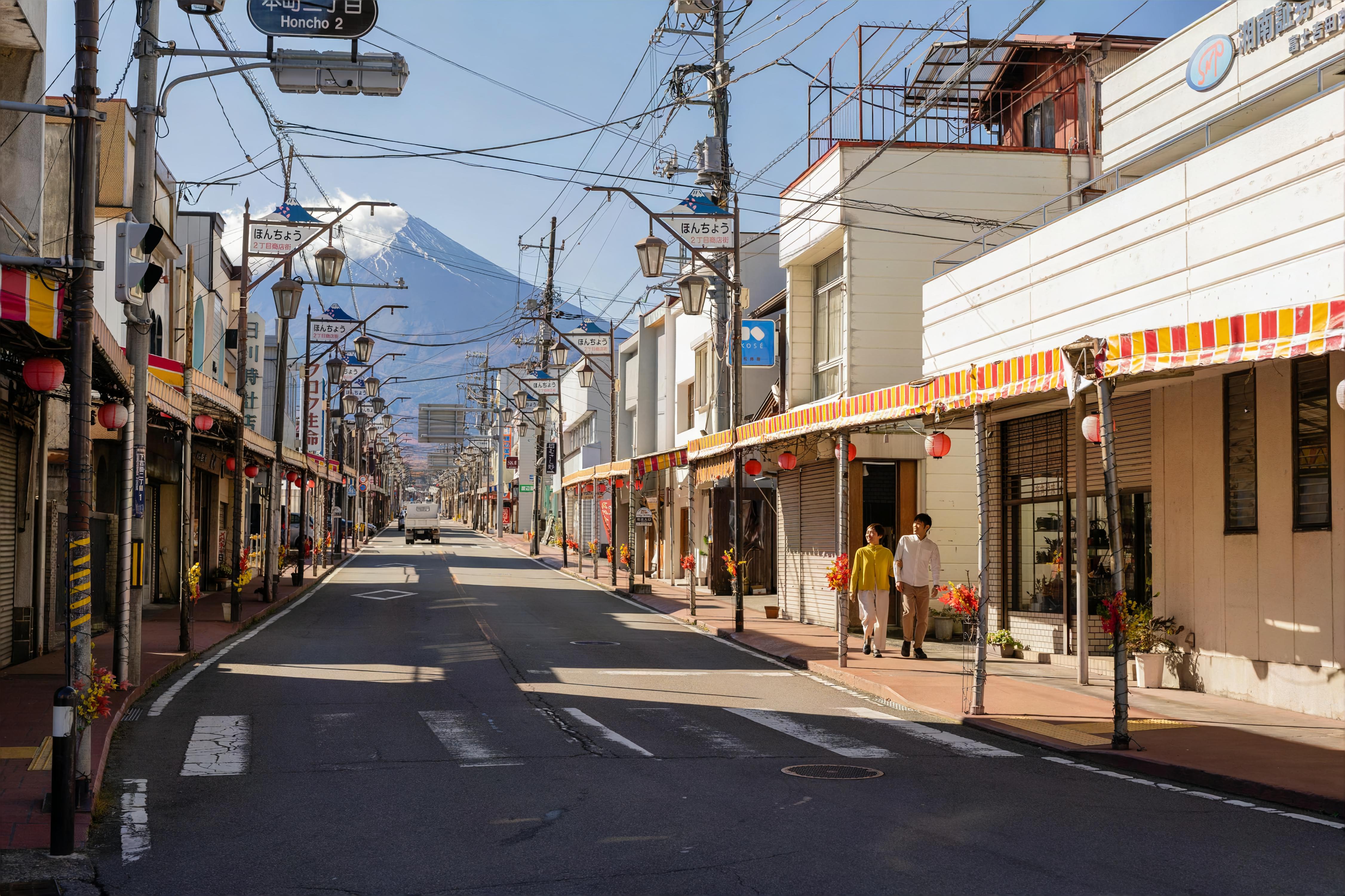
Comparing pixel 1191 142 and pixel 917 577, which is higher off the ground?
pixel 1191 142

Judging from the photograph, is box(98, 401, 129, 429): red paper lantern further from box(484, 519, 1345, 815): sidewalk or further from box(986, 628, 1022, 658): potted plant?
box(986, 628, 1022, 658): potted plant

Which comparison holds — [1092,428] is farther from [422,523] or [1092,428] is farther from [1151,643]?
[422,523]

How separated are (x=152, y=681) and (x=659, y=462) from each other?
16982 millimetres

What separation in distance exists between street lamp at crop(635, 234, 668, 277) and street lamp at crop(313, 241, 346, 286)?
6.33 m

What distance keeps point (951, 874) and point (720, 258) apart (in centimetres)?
2136

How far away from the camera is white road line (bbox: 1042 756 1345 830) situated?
823 cm

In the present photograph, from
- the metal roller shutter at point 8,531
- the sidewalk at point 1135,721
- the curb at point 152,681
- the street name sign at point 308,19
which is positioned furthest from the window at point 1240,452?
the metal roller shutter at point 8,531

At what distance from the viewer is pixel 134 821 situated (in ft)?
26.7

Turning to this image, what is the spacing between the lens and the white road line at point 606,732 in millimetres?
10828

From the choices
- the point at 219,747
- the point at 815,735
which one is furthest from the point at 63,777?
the point at 815,735

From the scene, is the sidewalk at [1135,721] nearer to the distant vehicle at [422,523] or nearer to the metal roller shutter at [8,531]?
the metal roller shutter at [8,531]

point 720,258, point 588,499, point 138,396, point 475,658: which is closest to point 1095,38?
point 720,258

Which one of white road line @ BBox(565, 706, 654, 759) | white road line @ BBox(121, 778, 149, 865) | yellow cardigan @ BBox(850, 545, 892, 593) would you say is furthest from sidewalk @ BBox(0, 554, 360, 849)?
yellow cardigan @ BBox(850, 545, 892, 593)

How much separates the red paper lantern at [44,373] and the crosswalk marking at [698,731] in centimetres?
646
